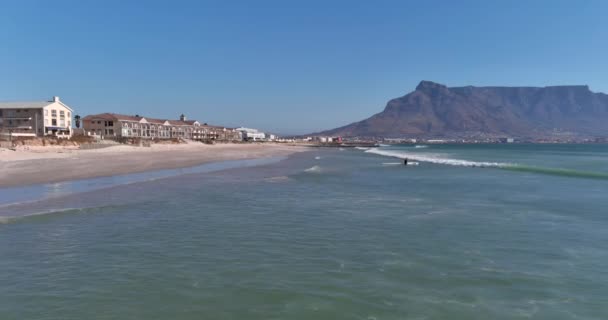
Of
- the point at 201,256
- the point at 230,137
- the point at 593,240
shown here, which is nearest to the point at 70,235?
the point at 201,256

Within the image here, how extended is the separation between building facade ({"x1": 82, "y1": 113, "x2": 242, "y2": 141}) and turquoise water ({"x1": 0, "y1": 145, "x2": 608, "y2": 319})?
69.2 meters

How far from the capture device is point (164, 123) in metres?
117

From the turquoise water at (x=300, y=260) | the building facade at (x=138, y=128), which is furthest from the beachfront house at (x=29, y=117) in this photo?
the turquoise water at (x=300, y=260)

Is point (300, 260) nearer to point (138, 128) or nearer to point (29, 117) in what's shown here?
point (29, 117)

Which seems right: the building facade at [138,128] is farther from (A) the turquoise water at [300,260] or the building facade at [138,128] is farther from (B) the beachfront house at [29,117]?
(A) the turquoise water at [300,260]

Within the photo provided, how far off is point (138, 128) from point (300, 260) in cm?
10286

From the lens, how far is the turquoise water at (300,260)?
673cm

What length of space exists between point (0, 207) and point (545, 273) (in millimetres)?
19392

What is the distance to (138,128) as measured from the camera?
3971 inches

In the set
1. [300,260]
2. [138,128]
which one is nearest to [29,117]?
[138,128]

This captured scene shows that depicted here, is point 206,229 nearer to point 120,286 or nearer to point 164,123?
point 120,286

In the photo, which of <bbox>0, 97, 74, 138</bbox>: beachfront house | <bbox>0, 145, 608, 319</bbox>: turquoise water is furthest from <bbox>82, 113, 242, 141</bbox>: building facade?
<bbox>0, 145, 608, 319</bbox>: turquoise water

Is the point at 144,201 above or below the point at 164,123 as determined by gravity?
below

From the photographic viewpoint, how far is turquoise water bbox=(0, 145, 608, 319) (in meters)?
6.73
